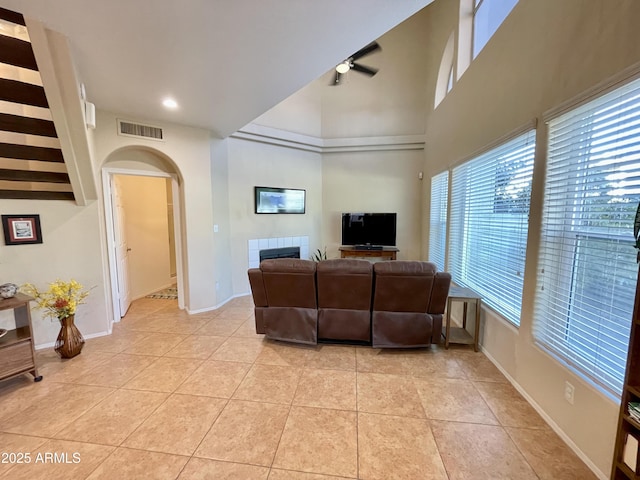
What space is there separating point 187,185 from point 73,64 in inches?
74.4

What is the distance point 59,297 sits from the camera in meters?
2.70

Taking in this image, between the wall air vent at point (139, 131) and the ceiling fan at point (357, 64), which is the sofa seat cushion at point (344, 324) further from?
the ceiling fan at point (357, 64)

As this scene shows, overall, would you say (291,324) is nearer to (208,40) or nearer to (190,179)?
(190,179)

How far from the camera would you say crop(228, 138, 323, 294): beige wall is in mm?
4773

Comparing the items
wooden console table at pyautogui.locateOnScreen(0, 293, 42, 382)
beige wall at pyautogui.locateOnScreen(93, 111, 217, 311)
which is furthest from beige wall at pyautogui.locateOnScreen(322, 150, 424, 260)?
wooden console table at pyautogui.locateOnScreen(0, 293, 42, 382)

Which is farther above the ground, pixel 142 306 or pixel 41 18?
pixel 41 18

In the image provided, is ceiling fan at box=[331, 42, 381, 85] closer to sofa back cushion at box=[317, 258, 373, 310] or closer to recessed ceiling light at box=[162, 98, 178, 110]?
recessed ceiling light at box=[162, 98, 178, 110]

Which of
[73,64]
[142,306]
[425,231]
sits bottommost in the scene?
[142,306]

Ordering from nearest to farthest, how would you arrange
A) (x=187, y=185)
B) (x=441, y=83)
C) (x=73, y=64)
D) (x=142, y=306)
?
(x=73, y=64), (x=187, y=185), (x=142, y=306), (x=441, y=83)

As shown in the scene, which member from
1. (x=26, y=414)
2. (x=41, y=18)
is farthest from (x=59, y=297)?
(x=41, y=18)

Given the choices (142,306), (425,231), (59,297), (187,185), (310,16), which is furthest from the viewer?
(425,231)

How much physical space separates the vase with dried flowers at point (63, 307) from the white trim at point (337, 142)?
3.46m

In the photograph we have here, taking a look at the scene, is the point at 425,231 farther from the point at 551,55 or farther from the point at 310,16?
the point at 310,16

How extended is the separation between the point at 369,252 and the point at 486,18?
384cm
